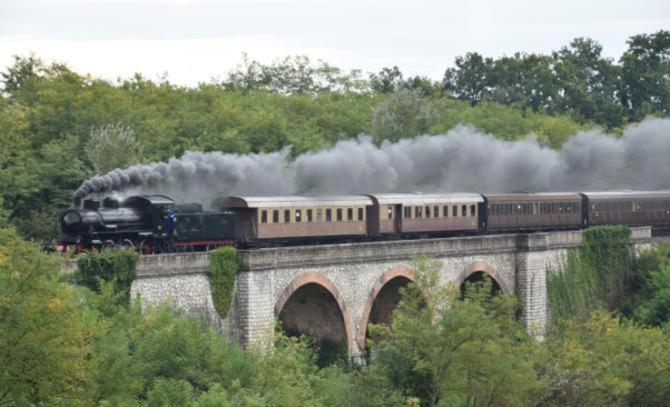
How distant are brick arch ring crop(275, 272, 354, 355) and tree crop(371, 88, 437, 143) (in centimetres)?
3299

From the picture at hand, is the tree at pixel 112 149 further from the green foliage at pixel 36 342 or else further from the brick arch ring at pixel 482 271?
the green foliage at pixel 36 342

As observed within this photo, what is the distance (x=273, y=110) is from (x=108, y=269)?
158 feet

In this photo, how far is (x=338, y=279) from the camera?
169 feet

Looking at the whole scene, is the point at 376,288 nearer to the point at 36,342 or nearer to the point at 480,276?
the point at 480,276

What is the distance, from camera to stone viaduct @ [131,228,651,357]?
1777 inches

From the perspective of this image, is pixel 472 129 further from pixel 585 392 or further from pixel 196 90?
pixel 585 392

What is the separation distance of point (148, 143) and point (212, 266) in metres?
24.3

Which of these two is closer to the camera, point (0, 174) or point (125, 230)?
point (125, 230)

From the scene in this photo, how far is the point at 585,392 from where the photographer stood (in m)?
44.5

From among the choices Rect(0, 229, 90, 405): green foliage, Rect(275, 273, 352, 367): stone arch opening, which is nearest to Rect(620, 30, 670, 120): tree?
Rect(275, 273, 352, 367): stone arch opening

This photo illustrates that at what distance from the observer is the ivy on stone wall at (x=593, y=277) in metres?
64.3

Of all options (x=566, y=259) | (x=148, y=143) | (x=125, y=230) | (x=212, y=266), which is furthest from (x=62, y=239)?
(x=566, y=259)

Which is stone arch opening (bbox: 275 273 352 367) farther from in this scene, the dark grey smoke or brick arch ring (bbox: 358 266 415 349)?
the dark grey smoke

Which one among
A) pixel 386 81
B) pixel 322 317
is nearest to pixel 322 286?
pixel 322 317
